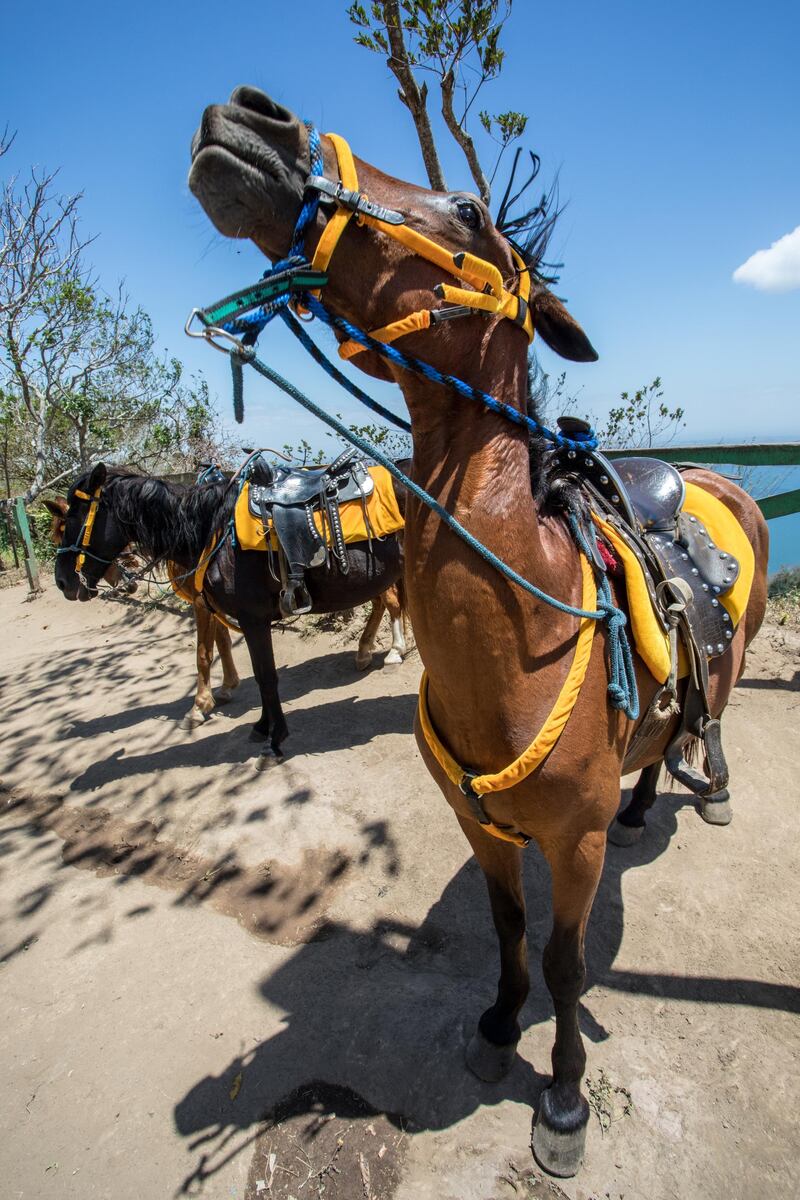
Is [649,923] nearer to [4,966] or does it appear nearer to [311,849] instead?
[311,849]

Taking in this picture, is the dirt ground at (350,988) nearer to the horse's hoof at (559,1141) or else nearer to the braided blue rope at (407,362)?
the horse's hoof at (559,1141)

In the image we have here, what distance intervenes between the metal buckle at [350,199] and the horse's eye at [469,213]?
21 centimetres

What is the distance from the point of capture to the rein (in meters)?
1.17

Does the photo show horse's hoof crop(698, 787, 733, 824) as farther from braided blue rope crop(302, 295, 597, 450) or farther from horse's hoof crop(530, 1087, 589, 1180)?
braided blue rope crop(302, 295, 597, 450)

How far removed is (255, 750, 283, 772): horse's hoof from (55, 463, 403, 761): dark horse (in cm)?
2

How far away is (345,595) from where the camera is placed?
498 centimetres

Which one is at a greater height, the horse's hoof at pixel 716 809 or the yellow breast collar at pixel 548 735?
the yellow breast collar at pixel 548 735

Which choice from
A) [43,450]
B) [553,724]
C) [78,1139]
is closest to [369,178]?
[553,724]

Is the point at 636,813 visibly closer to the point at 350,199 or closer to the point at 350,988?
the point at 350,988

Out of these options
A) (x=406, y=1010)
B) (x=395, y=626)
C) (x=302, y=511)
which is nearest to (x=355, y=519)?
(x=302, y=511)

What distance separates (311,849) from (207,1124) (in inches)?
60.2

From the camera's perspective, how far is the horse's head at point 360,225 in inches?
43.4

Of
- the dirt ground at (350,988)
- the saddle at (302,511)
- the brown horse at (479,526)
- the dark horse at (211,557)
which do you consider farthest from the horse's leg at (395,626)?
the brown horse at (479,526)

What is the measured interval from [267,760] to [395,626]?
2452mm
